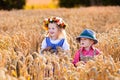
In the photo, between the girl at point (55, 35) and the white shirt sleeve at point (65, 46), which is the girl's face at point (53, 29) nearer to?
the girl at point (55, 35)

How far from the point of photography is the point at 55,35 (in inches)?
259

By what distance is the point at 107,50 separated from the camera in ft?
19.5

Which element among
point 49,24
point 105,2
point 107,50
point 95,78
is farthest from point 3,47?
point 105,2

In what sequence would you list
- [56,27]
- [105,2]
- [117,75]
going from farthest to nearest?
[105,2]
[56,27]
[117,75]

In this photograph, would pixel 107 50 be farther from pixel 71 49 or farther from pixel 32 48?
pixel 32 48

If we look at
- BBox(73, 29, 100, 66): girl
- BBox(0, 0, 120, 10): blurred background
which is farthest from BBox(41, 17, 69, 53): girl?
BBox(0, 0, 120, 10): blurred background

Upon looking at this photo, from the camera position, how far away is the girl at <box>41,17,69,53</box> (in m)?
6.52

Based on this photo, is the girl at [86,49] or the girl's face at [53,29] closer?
the girl at [86,49]

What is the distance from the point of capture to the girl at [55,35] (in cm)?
652

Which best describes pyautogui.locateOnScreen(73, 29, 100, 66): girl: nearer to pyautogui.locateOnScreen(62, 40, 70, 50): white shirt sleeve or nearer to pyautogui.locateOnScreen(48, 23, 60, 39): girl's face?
pyautogui.locateOnScreen(62, 40, 70, 50): white shirt sleeve

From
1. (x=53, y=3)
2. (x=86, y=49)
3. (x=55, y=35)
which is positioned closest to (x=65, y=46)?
(x=55, y=35)

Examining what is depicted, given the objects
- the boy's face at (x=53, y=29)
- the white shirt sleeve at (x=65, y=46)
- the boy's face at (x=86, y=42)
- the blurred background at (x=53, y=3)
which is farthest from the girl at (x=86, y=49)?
the blurred background at (x=53, y=3)

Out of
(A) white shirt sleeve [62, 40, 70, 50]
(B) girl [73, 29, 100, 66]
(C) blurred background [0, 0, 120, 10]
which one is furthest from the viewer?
(C) blurred background [0, 0, 120, 10]

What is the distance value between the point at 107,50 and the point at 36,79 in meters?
2.15
